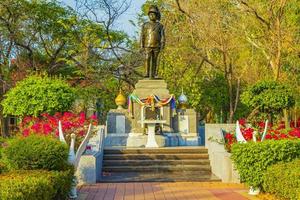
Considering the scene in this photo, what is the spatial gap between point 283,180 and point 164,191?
294cm

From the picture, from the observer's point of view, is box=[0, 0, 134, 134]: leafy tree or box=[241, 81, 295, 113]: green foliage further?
box=[0, 0, 134, 134]: leafy tree

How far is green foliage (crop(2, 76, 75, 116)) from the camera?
15.7 metres

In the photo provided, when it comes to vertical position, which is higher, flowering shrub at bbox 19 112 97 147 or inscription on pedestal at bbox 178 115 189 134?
inscription on pedestal at bbox 178 115 189 134

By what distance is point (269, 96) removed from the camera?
16500 millimetres

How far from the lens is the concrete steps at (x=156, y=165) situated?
12.1 m

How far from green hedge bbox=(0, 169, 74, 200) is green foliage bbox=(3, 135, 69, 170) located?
0.27m

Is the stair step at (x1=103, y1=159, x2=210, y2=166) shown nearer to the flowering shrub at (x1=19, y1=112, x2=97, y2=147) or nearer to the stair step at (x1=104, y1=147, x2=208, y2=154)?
the stair step at (x1=104, y1=147, x2=208, y2=154)

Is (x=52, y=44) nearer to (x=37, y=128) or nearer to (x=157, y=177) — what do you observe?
(x=37, y=128)

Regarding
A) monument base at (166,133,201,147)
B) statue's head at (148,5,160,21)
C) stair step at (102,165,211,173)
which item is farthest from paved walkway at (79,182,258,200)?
statue's head at (148,5,160,21)

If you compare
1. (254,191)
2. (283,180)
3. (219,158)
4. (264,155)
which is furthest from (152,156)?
(283,180)

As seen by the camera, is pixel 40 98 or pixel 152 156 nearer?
pixel 152 156

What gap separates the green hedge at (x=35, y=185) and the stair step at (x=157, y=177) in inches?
150

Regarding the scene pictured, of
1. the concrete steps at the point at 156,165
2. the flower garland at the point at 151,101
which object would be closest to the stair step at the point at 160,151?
the concrete steps at the point at 156,165

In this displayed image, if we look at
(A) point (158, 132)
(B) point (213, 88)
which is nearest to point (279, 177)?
(A) point (158, 132)
